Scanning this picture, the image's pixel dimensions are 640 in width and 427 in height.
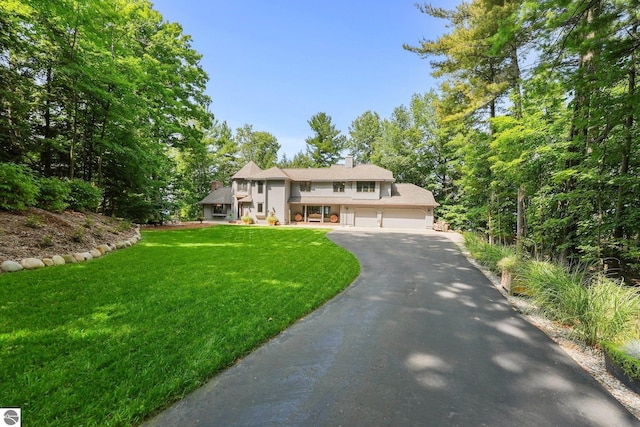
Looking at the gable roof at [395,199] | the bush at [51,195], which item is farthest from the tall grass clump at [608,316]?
the gable roof at [395,199]

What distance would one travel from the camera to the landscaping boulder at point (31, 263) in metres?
5.66

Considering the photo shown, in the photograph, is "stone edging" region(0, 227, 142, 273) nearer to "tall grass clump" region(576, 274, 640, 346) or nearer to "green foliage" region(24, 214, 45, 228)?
"green foliage" region(24, 214, 45, 228)

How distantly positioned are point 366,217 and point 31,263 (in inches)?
885

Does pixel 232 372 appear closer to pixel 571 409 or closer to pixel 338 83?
pixel 571 409

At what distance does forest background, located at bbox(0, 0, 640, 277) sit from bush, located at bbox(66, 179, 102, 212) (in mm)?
258

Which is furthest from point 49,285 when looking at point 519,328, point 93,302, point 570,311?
point 570,311

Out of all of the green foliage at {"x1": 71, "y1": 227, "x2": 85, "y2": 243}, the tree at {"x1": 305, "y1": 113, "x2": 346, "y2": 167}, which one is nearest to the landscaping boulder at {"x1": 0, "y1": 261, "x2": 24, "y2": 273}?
the green foliage at {"x1": 71, "y1": 227, "x2": 85, "y2": 243}

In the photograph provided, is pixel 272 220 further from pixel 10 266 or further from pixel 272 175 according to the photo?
pixel 10 266

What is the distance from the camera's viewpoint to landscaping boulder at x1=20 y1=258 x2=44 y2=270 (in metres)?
5.66

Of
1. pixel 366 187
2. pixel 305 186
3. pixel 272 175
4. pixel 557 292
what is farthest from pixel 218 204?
pixel 557 292

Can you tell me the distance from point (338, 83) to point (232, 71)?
7768 millimetres

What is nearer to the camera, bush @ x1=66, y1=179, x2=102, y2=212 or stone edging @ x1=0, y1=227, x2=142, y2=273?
stone edging @ x1=0, y1=227, x2=142, y2=273

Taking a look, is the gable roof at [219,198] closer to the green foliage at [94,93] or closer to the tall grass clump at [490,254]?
the green foliage at [94,93]

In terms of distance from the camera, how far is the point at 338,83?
19.2 meters
